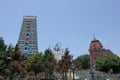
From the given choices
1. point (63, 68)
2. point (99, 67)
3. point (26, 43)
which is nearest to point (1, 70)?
point (63, 68)

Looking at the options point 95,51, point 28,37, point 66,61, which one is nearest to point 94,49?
point 95,51

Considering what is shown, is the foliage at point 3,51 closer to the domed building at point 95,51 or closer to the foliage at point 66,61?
the foliage at point 66,61

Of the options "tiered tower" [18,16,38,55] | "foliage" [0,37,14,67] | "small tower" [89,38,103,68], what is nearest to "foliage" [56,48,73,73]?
"foliage" [0,37,14,67]

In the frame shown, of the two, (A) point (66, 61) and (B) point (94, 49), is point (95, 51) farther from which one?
(A) point (66, 61)

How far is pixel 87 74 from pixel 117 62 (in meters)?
21.2

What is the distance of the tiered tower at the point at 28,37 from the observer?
106 m

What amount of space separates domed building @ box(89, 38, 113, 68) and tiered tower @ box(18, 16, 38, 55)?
872 inches

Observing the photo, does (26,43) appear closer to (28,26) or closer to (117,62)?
(28,26)

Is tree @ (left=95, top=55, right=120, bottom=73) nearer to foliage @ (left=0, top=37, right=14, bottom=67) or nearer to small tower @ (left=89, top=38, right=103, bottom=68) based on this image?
small tower @ (left=89, top=38, right=103, bottom=68)

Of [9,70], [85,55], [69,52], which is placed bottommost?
[9,70]

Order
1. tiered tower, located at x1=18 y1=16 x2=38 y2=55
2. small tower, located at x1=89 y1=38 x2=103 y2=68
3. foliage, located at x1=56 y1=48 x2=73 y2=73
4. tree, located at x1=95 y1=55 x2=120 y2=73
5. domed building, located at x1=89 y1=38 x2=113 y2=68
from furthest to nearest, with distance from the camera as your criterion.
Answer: tiered tower, located at x1=18 y1=16 x2=38 y2=55 → small tower, located at x1=89 y1=38 x2=103 y2=68 → domed building, located at x1=89 y1=38 x2=113 y2=68 → tree, located at x1=95 y1=55 x2=120 y2=73 → foliage, located at x1=56 y1=48 x2=73 y2=73

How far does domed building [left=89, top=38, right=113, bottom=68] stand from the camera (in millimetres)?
98506

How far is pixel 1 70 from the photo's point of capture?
42.0 meters

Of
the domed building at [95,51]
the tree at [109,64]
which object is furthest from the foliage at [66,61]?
the domed building at [95,51]
